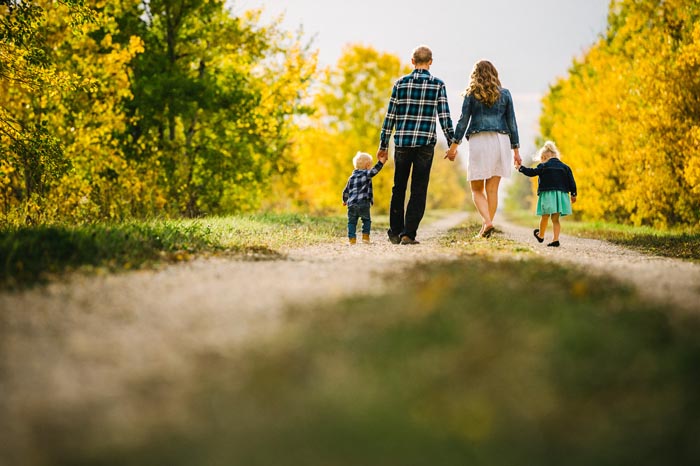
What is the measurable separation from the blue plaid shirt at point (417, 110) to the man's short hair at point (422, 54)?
158 millimetres

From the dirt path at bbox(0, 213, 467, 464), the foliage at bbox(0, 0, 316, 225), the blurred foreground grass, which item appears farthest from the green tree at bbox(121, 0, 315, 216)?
the blurred foreground grass

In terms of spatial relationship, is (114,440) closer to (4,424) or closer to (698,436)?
(4,424)

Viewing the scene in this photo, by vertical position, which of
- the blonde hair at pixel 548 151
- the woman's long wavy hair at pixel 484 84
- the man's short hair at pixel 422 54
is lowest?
the blonde hair at pixel 548 151

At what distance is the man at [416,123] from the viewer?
26.1 feet

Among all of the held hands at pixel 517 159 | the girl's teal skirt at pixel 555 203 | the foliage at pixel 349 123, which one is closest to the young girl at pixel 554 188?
the girl's teal skirt at pixel 555 203

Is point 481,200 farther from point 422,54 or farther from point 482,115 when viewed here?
point 422,54

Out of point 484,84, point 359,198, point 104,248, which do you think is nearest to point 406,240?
point 359,198

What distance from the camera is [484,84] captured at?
8156 mm

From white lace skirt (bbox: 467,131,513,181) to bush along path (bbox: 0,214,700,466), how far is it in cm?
482

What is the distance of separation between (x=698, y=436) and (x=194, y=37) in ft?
55.7

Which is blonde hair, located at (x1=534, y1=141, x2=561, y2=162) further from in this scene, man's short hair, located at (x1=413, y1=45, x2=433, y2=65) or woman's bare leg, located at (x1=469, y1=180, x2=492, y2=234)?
man's short hair, located at (x1=413, y1=45, x2=433, y2=65)

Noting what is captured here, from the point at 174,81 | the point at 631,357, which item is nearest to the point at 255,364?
the point at 631,357

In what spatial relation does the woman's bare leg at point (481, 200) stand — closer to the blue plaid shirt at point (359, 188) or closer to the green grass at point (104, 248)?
the blue plaid shirt at point (359, 188)

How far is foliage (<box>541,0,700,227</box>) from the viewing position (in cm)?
1352
